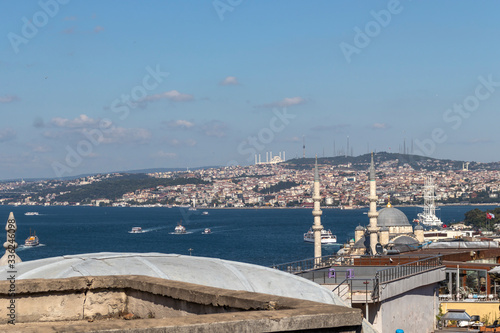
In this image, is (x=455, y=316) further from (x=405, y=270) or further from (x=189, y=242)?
(x=189, y=242)

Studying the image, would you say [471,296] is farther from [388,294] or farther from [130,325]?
[130,325]

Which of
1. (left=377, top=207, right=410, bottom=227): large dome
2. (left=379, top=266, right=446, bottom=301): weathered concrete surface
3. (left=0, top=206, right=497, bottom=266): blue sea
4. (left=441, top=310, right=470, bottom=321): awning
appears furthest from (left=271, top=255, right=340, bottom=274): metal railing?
(left=0, top=206, right=497, bottom=266): blue sea

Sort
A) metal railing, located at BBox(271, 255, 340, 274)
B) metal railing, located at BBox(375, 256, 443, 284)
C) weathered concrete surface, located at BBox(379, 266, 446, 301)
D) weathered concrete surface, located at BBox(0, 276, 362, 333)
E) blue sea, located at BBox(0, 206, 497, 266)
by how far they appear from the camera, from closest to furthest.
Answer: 1. weathered concrete surface, located at BBox(0, 276, 362, 333)
2. weathered concrete surface, located at BBox(379, 266, 446, 301)
3. metal railing, located at BBox(375, 256, 443, 284)
4. metal railing, located at BBox(271, 255, 340, 274)
5. blue sea, located at BBox(0, 206, 497, 266)

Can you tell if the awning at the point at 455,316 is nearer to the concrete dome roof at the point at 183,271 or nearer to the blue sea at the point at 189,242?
the concrete dome roof at the point at 183,271

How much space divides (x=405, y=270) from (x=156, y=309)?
42.4 ft

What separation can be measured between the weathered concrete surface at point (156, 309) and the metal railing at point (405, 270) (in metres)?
9.54

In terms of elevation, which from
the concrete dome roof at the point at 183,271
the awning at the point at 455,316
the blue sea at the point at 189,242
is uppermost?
the concrete dome roof at the point at 183,271

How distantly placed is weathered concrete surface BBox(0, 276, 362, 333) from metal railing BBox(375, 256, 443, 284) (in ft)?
31.3

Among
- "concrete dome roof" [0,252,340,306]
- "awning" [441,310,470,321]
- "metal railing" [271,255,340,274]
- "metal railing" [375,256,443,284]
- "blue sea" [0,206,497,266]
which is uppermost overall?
"concrete dome roof" [0,252,340,306]

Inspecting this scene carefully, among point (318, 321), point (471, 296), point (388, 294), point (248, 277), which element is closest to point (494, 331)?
point (388, 294)

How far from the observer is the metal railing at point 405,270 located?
1581 centimetres

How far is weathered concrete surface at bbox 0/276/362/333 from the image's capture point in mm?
3354

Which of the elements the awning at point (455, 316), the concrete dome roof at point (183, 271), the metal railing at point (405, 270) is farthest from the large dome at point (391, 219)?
the concrete dome roof at point (183, 271)

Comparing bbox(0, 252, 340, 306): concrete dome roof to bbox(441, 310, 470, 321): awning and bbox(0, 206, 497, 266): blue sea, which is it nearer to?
bbox(441, 310, 470, 321): awning
